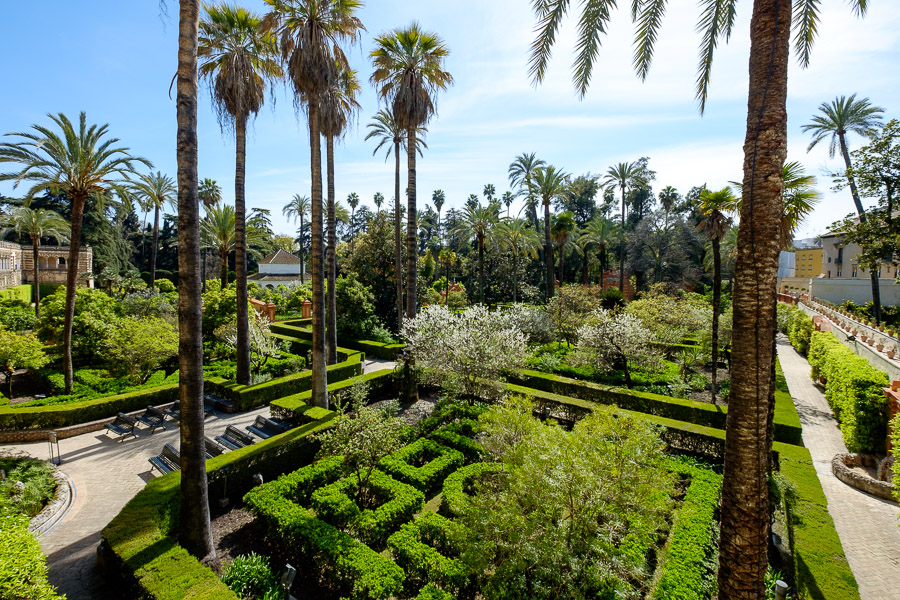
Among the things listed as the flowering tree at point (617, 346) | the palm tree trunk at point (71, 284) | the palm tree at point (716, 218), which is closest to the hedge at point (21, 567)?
the palm tree trunk at point (71, 284)

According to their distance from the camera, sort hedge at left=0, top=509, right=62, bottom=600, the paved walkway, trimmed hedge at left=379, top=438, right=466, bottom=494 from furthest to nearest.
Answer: trimmed hedge at left=379, top=438, right=466, bottom=494 < the paved walkway < hedge at left=0, top=509, right=62, bottom=600

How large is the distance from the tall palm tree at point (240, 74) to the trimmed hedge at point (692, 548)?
48.3ft

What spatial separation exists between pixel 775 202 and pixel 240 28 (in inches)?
643

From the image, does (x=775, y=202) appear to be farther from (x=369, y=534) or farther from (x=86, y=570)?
(x=86, y=570)

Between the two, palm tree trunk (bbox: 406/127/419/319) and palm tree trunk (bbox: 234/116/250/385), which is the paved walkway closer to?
palm tree trunk (bbox: 406/127/419/319)

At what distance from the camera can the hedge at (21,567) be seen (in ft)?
13.9

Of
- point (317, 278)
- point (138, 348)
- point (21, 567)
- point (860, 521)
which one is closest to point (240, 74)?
point (317, 278)

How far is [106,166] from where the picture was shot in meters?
14.0

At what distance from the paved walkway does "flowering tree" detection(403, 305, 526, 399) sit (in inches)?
357

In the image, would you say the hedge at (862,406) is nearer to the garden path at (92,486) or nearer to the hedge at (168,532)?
the hedge at (168,532)

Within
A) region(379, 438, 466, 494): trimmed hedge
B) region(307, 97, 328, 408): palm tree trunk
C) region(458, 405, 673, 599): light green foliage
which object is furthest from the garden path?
region(458, 405, 673, 599): light green foliage

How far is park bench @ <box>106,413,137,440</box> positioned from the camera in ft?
40.1

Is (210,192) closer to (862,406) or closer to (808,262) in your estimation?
(862,406)

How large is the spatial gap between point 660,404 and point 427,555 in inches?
411
